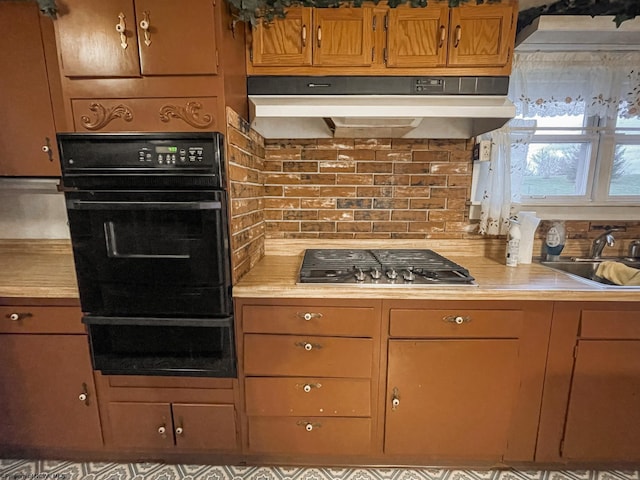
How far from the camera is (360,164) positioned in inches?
68.7

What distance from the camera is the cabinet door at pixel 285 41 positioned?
132 centimetres

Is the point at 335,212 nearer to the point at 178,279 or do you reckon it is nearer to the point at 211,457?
the point at 178,279

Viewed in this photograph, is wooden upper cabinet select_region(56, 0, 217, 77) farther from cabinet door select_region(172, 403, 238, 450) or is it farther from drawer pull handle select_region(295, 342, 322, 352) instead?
cabinet door select_region(172, 403, 238, 450)

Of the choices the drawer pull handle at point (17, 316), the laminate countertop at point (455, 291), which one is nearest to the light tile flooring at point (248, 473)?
the drawer pull handle at point (17, 316)

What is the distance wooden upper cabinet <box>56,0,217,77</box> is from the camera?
1053mm

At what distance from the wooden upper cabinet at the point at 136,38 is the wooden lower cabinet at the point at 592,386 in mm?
1764

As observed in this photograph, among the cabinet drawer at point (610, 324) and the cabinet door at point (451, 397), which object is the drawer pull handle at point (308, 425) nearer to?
the cabinet door at point (451, 397)

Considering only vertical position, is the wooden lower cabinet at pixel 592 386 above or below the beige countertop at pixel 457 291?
below

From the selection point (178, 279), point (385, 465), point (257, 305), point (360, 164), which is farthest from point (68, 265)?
point (385, 465)

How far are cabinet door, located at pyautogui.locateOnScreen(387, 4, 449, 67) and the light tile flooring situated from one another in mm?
1925

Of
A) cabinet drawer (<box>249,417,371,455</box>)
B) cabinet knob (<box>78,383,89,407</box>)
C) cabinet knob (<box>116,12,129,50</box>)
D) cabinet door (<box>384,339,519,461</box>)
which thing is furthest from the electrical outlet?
cabinet knob (<box>78,383,89,407</box>)

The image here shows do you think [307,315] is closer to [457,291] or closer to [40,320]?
[457,291]

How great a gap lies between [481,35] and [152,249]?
171cm

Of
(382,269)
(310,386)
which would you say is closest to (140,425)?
(310,386)
